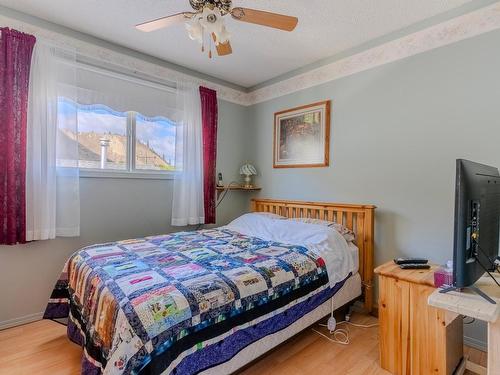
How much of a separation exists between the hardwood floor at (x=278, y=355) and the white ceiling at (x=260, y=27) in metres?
2.55

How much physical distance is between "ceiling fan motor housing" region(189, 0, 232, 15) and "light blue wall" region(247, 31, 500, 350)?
1675 mm

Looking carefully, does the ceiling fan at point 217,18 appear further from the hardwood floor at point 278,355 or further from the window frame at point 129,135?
the hardwood floor at point 278,355

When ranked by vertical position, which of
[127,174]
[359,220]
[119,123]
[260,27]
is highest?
[260,27]

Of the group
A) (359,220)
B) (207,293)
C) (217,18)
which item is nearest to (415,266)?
(359,220)

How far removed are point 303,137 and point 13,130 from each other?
2737mm

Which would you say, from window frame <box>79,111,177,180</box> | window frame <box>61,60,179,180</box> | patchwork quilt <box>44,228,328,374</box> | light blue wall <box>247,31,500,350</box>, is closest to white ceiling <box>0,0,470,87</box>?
window frame <box>61,60,179,180</box>

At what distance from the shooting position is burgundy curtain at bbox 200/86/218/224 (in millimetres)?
3352

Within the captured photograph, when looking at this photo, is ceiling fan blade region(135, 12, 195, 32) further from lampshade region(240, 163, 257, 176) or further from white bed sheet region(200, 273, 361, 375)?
lampshade region(240, 163, 257, 176)

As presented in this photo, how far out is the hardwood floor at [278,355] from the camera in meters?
1.76

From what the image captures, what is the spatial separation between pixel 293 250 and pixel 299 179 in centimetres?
127

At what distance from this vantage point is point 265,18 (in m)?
1.66

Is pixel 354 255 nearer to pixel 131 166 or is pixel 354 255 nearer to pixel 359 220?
pixel 359 220

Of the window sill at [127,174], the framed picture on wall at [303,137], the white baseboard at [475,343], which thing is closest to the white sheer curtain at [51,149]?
the window sill at [127,174]

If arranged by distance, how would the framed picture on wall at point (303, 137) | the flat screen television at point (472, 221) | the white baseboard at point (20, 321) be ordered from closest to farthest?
the flat screen television at point (472, 221), the white baseboard at point (20, 321), the framed picture on wall at point (303, 137)
